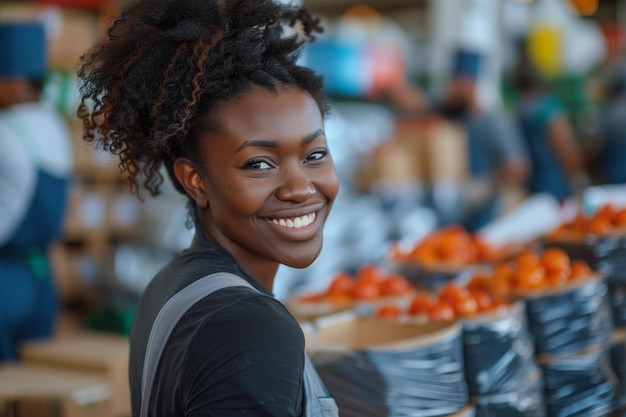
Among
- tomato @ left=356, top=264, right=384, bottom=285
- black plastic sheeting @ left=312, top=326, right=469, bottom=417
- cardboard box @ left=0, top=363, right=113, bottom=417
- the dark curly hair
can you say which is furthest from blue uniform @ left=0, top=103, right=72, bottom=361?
black plastic sheeting @ left=312, top=326, right=469, bottom=417

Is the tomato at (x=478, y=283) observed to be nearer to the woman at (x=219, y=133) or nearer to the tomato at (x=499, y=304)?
the tomato at (x=499, y=304)

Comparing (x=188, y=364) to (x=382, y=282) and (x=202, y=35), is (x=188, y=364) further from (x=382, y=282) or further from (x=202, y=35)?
(x=382, y=282)

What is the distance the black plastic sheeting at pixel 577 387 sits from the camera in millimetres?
2350

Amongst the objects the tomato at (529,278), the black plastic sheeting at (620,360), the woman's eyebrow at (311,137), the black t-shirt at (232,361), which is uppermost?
the woman's eyebrow at (311,137)

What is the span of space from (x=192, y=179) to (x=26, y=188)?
7.62ft

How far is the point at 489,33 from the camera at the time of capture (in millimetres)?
7980

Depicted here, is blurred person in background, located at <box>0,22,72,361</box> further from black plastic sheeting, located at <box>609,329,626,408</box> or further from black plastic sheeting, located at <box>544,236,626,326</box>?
black plastic sheeting, located at <box>609,329,626,408</box>

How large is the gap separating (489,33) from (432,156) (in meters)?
2.15

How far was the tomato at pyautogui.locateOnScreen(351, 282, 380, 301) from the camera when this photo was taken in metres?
2.67

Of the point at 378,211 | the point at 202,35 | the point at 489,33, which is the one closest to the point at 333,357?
the point at 202,35

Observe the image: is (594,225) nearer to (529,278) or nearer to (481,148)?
(529,278)

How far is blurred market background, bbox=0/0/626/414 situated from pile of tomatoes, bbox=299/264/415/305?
0.73 m

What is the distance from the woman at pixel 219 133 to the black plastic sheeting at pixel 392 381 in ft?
1.10

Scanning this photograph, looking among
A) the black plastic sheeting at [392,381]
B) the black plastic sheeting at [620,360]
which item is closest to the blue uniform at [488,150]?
the black plastic sheeting at [620,360]
